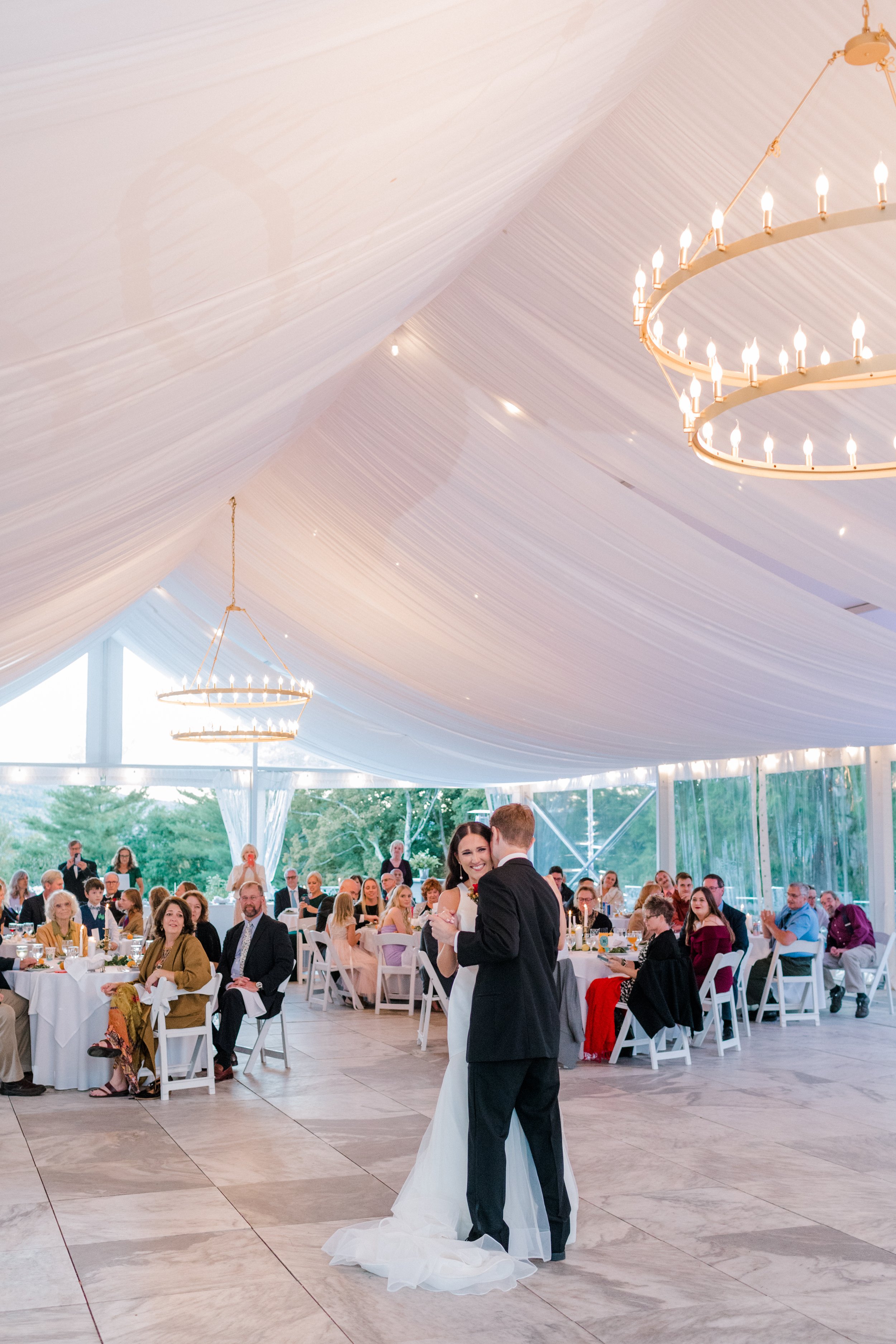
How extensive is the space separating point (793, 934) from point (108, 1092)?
5288mm

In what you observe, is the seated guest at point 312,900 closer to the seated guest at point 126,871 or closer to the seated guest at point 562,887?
the seated guest at point 126,871

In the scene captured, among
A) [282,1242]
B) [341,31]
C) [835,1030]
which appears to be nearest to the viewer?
[341,31]

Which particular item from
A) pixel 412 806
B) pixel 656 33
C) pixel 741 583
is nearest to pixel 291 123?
pixel 656 33

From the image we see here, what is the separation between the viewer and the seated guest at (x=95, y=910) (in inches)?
403

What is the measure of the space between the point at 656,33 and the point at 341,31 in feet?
6.84

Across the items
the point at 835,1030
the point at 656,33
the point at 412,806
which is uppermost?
the point at 656,33

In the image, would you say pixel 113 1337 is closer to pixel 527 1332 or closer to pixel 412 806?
pixel 527 1332

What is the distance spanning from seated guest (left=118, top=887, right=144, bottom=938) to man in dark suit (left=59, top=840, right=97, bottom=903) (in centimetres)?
175

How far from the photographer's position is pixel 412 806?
23.8 m

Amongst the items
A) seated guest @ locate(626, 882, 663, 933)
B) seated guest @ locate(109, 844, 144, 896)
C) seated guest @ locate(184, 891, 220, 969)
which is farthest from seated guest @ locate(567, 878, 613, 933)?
seated guest @ locate(109, 844, 144, 896)

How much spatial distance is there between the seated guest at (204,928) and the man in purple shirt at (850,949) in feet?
16.6

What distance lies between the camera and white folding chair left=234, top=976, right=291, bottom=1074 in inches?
290

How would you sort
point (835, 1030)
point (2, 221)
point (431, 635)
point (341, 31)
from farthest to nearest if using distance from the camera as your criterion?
point (431, 635)
point (835, 1030)
point (341, 31)
point (2, 221)

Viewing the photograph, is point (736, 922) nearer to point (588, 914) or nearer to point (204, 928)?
point (588, 914)
